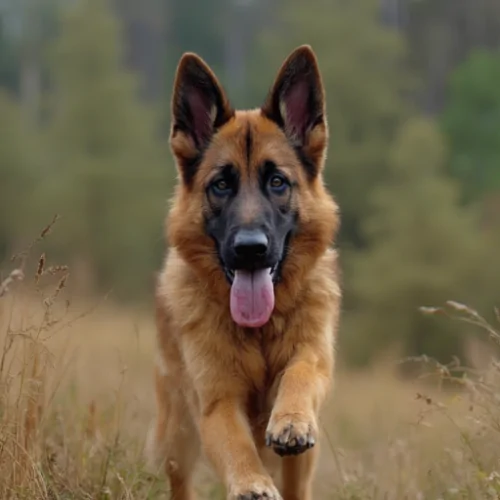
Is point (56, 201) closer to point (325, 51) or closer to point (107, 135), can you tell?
point (107, 135)

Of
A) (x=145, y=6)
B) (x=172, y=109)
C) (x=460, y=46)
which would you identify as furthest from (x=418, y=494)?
(x=145, y=6)

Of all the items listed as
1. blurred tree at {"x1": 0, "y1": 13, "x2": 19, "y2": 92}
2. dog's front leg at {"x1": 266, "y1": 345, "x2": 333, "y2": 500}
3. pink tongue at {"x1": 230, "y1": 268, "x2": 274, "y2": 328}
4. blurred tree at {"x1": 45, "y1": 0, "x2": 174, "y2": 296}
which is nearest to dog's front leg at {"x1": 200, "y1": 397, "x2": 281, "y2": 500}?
dog's front leg at {"x1": 266, "y1": 345, "x2": 333, "y2": 500}

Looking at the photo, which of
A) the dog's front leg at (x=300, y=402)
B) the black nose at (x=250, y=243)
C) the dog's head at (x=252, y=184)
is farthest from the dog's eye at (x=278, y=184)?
the dog's front leg at (x=300, y=402)

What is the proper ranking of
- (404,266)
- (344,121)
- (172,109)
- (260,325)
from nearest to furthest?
(260,325) → (172,109) → (404,266) → (344,121)

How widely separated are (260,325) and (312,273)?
506 mm

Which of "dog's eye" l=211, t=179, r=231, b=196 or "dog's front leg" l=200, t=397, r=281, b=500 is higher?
"dog's eye" l=211, t=179, r=231, b=196

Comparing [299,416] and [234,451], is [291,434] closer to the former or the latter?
[299,416]

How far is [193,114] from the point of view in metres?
6.03

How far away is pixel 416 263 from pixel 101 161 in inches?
451

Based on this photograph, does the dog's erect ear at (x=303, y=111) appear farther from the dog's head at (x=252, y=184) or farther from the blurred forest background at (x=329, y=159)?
the blurred forest background at (x=329, y=159)

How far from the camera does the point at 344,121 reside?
3072 centimetres

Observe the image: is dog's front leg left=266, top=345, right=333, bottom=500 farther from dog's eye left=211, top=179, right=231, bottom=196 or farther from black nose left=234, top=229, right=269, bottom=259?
dog's eye left=211, top=179, right=231, bottom=196

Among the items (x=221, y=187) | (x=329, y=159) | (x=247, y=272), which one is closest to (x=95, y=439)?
(x=247, y=272)

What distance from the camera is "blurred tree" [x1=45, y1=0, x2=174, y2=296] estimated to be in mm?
31219
